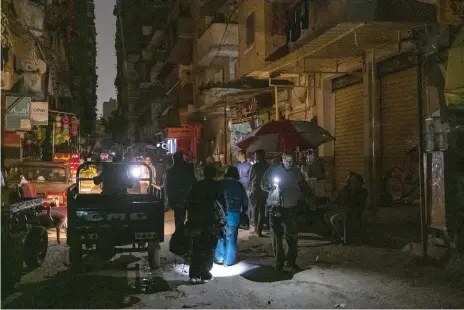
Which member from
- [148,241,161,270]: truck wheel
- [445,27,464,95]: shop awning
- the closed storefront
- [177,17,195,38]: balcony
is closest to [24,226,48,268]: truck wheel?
[148,241,161,270]: truck wheel

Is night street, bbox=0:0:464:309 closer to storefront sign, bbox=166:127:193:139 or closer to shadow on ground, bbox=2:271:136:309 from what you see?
shadow on ground, bbox=2:271:136:309

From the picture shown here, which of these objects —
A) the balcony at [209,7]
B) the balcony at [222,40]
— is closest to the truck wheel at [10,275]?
the balcony at [222,40]

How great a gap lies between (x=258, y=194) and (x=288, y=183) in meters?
3.86

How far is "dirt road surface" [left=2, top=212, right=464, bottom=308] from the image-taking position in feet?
21.9

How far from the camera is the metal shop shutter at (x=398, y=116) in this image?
12.9m

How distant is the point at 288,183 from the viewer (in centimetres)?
859

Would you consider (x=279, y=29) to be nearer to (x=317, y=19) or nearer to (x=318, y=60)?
(x=318, y=60)

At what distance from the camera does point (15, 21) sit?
1279cm

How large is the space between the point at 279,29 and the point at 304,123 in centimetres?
546

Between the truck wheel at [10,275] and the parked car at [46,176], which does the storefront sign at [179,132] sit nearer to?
the parked car at [46,176]

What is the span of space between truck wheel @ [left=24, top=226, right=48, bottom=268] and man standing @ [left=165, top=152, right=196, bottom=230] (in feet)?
8.96

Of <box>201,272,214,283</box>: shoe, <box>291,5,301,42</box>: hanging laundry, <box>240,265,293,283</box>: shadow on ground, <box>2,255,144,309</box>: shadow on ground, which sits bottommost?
<box>240,265,293,283</box>: shadow on ground

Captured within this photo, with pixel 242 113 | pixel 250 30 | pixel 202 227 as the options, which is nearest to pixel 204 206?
pixel 202 227

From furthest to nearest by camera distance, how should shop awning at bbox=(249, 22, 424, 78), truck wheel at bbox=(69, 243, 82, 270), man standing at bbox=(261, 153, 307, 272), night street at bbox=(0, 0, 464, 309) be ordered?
shop awning at bbox=(249, 22, 424, 78) < truck wheel at bbox=(69, 243, 82, 270) < man standing at bbox=(261, 153, 307, 272) < night street at bbox=(0, 0, 464, 309)
